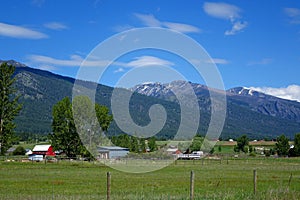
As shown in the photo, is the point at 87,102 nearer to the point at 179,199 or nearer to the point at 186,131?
the point at 186,131

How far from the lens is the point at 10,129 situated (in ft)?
206

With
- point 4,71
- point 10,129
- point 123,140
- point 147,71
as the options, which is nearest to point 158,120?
point 147,71

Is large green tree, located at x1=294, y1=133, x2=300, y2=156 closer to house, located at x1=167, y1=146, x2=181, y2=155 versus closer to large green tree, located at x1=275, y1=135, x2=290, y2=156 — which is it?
large green tree, located at x1=275, y1=135, x2=290, y2=156

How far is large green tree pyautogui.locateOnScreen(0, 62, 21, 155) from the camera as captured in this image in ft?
204

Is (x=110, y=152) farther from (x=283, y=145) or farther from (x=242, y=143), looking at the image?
(x=242, y=143)

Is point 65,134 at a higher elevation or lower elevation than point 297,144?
higher

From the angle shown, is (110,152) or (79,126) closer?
(79,126)

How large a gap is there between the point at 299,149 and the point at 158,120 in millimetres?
102714

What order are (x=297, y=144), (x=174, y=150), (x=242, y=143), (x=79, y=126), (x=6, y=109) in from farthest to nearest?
(x=242, y=143) < (x=297, y=144) < (x=174, y=150) < (x=79, y=126) < (x=6, y=109)

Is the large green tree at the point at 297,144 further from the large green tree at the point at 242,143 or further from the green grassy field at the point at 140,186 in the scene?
the green grassy field at the point at 140,186

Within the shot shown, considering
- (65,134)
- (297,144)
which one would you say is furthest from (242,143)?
(65,134)

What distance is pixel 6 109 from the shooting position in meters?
63.6

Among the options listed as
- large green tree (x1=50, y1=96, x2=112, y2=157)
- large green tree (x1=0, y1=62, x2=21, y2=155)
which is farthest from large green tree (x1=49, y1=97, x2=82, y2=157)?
large green tree (x1=0, y1=62, x2=21, y2=155)

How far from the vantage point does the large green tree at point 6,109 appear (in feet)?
204
